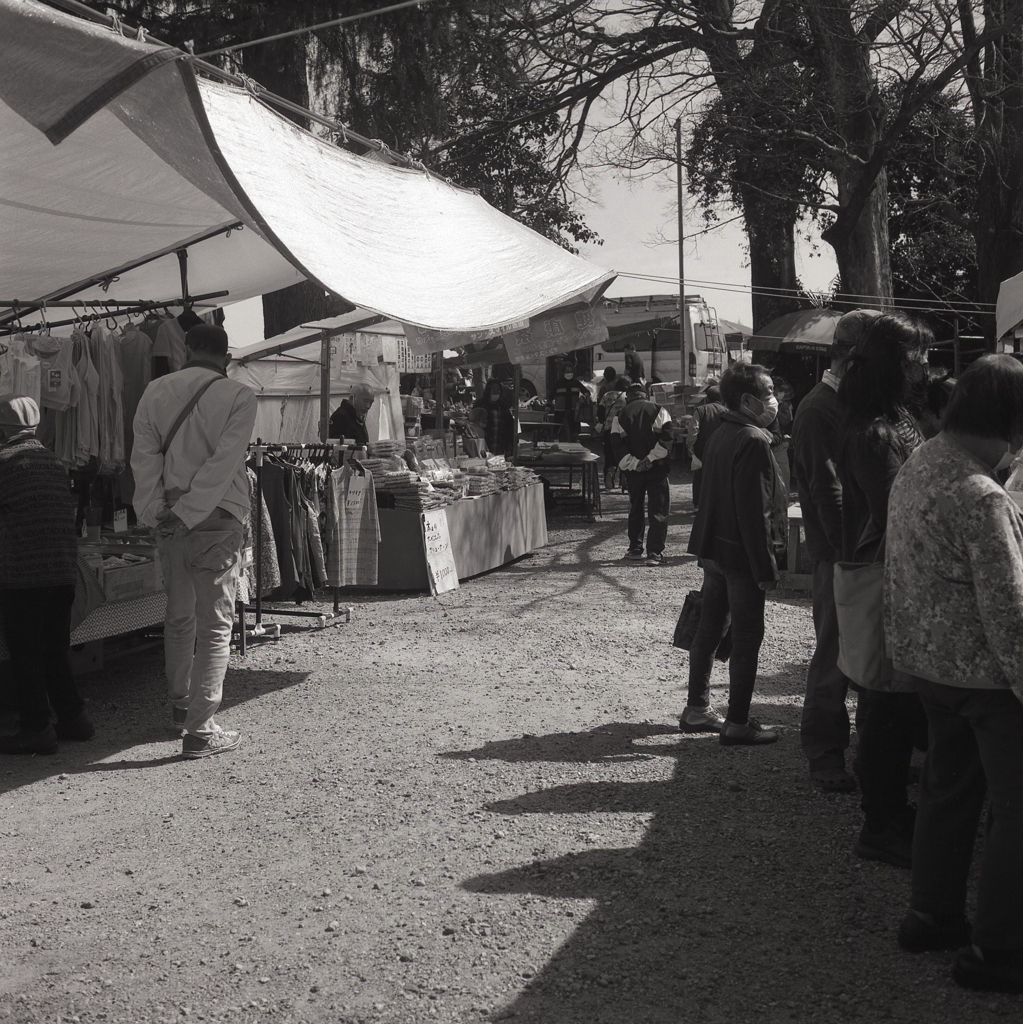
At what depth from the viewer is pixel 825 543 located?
4738 mm

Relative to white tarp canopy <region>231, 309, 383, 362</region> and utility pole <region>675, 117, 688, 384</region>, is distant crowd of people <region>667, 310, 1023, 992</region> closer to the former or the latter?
white tarp canopy <region>231, 309, 383, 362</region>

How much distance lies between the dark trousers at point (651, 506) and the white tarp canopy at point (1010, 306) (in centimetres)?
362

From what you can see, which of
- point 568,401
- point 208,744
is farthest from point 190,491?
point 568,401

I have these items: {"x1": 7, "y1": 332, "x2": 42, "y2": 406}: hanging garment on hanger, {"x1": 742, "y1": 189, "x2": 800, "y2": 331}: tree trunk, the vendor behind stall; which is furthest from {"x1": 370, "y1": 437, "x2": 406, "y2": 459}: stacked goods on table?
{"x1": 742, "y1": 189, "x2": 800, "y2": 331}: tree trunk

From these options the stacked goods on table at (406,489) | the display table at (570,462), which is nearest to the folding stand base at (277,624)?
the stacked goods on table at (406,489)

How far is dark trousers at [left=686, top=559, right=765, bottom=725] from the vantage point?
523 cm

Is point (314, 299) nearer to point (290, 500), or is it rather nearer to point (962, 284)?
point (290, 500)

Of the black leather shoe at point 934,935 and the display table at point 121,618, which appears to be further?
the display table at point 121,618

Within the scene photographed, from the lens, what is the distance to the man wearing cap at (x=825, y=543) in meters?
4.56

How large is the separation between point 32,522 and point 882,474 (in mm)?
3895

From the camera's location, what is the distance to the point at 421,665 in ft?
24.4

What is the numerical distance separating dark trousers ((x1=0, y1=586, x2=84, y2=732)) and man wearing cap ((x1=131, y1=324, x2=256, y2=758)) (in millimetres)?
612

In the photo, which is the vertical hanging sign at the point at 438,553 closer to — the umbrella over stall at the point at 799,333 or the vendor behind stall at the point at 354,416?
the vendor behind stall at the point at 354,416

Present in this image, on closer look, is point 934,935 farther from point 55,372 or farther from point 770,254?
point 770,254
